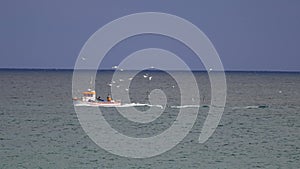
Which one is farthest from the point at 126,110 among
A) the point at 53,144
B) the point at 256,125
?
the point at 53,144

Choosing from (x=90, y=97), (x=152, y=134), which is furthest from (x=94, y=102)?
(x=152, y=134)

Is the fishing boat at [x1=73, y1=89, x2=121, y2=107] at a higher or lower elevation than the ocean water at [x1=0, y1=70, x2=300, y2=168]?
lower

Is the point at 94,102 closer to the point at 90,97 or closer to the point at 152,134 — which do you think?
the point at 90,97

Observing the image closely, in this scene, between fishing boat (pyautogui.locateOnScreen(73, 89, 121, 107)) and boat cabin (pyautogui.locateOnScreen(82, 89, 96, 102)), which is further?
boat cabin (pyautogui.locateOnScreen(82, 89, 96, 102))

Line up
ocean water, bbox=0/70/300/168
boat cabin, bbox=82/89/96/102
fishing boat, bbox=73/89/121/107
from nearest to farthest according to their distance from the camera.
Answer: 1. ocean water, bbox=0/70/300/168
2. fishing boat, bbox=73/89/121/107
3. boat cabin, bbox=82/89/96/102

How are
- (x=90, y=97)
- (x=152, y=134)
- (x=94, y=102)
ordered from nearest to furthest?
(x=152, y=134) < (x=94, y=102) < (x=90, y=97)

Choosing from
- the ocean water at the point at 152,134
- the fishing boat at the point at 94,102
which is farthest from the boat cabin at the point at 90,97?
the ocean water at the point at 152,134

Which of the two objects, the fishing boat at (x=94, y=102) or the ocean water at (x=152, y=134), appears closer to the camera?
the ocean water at (x=152, y=134)

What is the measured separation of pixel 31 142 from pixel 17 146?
3.18 m

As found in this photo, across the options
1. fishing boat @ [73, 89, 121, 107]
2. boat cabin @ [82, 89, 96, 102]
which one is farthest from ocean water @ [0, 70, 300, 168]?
boat cabin @ [82, 89, 96, 102]

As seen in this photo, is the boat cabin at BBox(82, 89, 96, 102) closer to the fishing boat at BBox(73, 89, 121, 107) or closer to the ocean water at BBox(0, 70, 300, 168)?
the fishing boat at BBox(73, 89, 121, 107)

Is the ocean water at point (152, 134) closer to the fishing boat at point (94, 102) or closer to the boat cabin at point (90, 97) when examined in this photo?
the fishing boat at point (94, 102)

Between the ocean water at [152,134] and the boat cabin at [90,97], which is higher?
the ocean water at [152,134]

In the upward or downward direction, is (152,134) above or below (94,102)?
above
